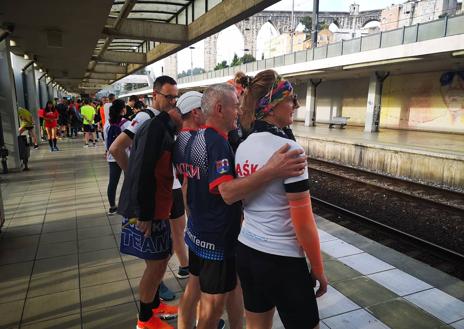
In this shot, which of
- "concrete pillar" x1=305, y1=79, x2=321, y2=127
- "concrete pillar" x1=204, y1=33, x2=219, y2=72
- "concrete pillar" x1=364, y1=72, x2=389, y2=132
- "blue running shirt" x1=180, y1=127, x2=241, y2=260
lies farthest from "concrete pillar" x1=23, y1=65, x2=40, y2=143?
"concrete pillar" x1=204, y1=33, x2=219, y2=72

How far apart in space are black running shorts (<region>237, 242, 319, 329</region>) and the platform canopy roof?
5481mm

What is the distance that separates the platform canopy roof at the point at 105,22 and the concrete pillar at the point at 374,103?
45.5ft

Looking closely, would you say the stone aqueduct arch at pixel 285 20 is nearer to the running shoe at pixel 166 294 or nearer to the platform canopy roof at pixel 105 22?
the platform canopy roof at pixel 105 22

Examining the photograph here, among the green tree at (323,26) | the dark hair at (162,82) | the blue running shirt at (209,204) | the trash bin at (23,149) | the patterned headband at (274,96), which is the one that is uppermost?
the green tree at (323,26)

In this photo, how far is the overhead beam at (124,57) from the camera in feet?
49.6

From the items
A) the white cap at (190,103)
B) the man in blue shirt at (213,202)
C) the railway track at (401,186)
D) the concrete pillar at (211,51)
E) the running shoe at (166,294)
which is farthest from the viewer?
the concrete pillar at (211,51)

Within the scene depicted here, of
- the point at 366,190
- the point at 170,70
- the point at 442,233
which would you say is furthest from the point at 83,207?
the point at 170,70

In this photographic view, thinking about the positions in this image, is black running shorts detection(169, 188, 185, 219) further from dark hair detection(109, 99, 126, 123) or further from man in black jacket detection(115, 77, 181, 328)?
dark hair detection(109, 99, 126, 123)

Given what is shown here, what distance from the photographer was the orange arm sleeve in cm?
156

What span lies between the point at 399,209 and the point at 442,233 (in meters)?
1.69

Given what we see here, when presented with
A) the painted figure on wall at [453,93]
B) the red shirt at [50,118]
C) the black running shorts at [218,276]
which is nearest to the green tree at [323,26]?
the painted figure on wall at [453,93]

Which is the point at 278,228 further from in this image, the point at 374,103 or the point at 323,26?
the point at 323,26

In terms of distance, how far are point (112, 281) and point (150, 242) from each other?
1305 millimetres

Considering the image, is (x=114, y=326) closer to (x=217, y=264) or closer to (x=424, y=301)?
(x=217, y=264)
